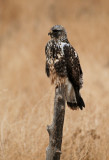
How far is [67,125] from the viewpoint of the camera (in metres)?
5.48

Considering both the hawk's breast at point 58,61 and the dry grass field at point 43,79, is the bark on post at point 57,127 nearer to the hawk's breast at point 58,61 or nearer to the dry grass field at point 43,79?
the hawk's breast at point 58,61

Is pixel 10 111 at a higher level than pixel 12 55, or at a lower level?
lower

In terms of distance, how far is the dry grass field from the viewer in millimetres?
5305

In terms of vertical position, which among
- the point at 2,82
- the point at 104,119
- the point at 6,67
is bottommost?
the point at 104,119

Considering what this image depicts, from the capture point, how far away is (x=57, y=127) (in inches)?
168

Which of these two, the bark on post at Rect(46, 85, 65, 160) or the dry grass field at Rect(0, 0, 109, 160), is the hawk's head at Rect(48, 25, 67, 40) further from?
the dry grass field at Rect(0, 0, 109, 160)

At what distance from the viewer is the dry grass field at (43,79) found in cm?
530

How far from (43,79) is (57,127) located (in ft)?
20.2

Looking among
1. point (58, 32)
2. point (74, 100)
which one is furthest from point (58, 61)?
point (74, 100)

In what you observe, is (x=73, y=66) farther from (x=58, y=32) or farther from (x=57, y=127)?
(x=57, y=127)

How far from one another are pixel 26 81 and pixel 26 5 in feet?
13.0

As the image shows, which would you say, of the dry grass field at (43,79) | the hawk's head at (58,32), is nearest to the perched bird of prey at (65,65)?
the hawk's head at (58,32)

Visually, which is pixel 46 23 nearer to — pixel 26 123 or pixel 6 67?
pixel 6 67

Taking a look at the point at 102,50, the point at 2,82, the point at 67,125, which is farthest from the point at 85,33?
the point at 67,125
